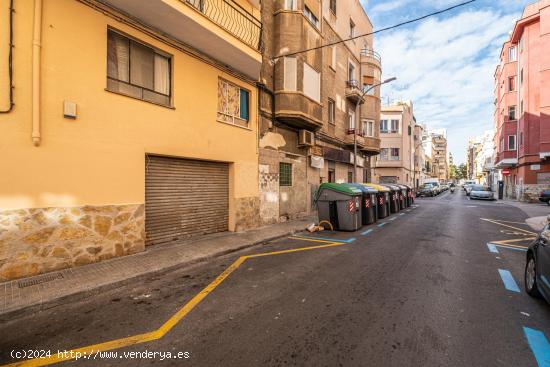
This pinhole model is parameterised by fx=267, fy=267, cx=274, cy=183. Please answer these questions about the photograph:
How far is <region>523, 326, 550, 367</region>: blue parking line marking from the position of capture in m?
2.67

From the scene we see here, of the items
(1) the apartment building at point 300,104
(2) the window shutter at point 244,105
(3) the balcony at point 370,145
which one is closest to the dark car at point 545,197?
Result: (3) the balcony at point 370,145

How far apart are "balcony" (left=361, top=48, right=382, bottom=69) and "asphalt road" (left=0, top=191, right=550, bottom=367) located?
19209 mm

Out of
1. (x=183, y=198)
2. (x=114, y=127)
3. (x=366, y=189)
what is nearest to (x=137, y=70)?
(x=114, y=127)

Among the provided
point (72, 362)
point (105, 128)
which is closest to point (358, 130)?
point (105, 128)

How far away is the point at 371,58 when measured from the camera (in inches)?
847

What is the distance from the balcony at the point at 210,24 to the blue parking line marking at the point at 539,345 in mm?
8687

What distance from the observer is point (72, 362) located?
2.77 metres

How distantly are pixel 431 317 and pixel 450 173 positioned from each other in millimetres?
153964

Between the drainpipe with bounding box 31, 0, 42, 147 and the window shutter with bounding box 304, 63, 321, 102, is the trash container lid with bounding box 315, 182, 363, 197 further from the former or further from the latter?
the drainpipe with bounding box 31, 0, 42, 147

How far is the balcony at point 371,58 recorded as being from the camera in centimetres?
2122

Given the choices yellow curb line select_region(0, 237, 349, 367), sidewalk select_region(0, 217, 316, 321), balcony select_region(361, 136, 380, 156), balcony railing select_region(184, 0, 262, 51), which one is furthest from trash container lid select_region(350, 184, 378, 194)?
balcony select_region(361, 136, 380, 156)

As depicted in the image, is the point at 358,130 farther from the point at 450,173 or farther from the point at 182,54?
the point at 450,173

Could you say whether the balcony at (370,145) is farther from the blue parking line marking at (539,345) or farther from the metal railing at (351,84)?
the blue parking line marking at (539,345)

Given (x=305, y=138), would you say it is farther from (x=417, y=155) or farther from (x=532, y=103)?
(x=417, y=155)
